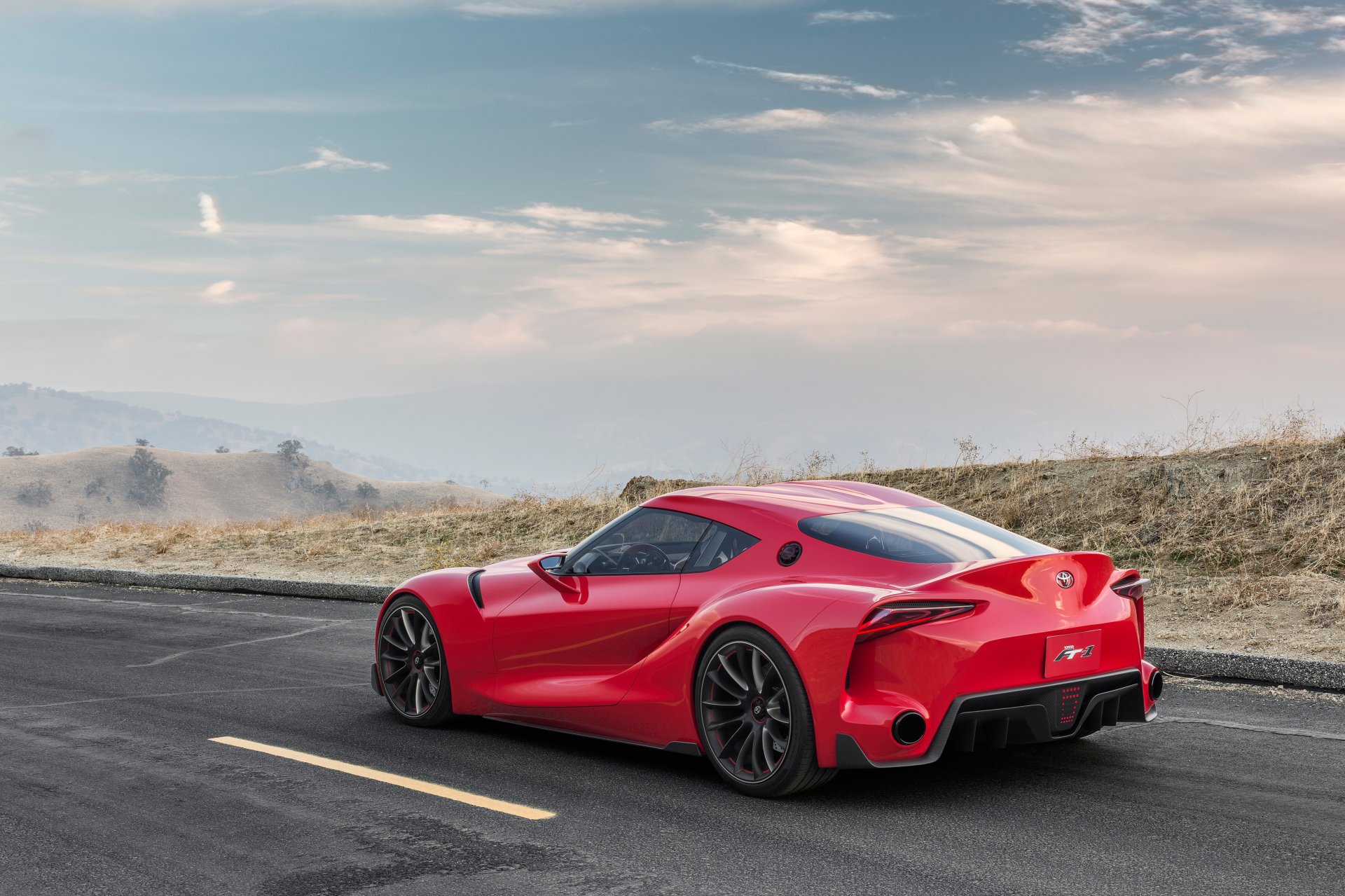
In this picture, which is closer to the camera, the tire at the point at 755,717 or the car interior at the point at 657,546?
the tire at the point at 755,717

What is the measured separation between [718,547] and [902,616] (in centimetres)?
110

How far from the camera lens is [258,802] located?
5.57 metres

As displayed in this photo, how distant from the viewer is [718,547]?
5.91m

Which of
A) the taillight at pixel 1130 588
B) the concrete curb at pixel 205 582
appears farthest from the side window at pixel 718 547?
the concrete curb at pixel 205 582

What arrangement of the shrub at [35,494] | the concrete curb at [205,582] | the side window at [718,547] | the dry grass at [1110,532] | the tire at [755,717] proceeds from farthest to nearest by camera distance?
the shrub at [35,494] → the concrete curb at [205,582] → the dry grass at [1110,532] → the side window at [718,547] → the tire at [755,717]

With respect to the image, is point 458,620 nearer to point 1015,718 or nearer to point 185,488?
point 1015,718

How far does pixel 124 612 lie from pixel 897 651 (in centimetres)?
1056

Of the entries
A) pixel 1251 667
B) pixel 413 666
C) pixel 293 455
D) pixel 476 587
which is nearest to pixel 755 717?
pixel 476 587

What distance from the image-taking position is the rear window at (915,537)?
5562 mm

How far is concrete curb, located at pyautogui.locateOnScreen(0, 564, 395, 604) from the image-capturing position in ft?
45.8

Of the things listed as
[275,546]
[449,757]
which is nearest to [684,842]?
[449,757]

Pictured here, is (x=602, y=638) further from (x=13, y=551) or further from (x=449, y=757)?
(x=13, y=551)

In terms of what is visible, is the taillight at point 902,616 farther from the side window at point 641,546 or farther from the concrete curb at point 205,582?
the concrete curb at point 205,582

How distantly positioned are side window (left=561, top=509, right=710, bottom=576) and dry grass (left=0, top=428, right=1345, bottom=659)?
449 cm
